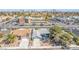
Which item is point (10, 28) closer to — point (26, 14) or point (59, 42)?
point (26, 14)

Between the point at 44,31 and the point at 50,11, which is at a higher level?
the point at 50,11
